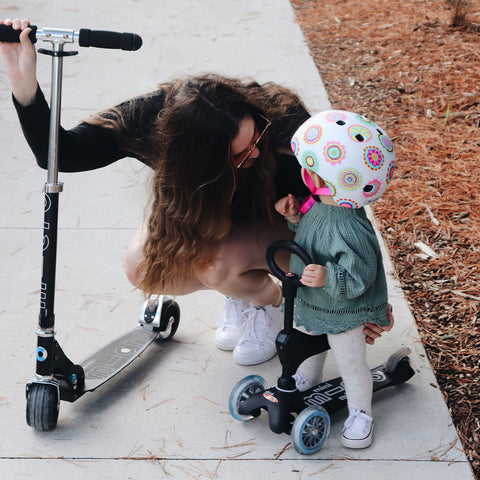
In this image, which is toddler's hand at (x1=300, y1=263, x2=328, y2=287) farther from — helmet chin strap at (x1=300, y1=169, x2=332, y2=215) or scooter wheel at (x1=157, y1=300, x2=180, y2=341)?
scooter wheel at (x1=157, y1=300, x2=180, y2=341)

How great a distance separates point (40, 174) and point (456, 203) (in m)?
2.40


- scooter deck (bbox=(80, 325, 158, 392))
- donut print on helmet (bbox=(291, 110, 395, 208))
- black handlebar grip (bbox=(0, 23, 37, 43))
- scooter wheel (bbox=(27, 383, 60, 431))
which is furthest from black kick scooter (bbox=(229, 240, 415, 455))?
black handlebar grip (bbox=(0, 23, 37, 43))

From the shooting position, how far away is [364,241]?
94.0 inches

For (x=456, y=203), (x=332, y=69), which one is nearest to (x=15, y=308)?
(x=456, y=203)

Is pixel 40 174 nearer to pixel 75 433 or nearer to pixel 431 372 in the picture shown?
pixel 75 433

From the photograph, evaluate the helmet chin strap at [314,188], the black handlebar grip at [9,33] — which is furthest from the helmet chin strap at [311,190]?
the black handlebar grip at [9,33]

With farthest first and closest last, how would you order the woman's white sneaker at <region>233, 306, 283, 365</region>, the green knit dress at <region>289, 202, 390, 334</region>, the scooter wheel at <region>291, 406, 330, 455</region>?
1. the woman's white sneaker at <region>233, 306, 283, 365</region>
2. the scooter wheel at <region>291, 406, 330, 455</region>
3. the green knit dress at <region>289, 202, 390, 334</region>

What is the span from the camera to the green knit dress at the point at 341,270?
2.35 m

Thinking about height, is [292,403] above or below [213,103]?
below

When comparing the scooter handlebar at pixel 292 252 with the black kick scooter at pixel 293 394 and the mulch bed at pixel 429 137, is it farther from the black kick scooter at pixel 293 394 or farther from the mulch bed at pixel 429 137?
the mulch bed at pixel 429 137

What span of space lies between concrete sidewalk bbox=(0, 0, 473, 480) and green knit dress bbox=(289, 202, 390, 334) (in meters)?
0.45

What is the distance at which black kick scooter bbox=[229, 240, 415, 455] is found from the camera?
247cm

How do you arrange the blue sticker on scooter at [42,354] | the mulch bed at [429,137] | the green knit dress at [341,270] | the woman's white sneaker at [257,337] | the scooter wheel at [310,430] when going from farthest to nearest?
the mulch bed at [429,137] < the woman's white sneaker at [257,337] < the blue sticker on scooter at [42,354] < the scooter wheel at [310,430] < the green knit dress at [341,270]

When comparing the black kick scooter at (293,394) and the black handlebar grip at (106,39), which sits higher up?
the black handlebar grip at (106,39)
